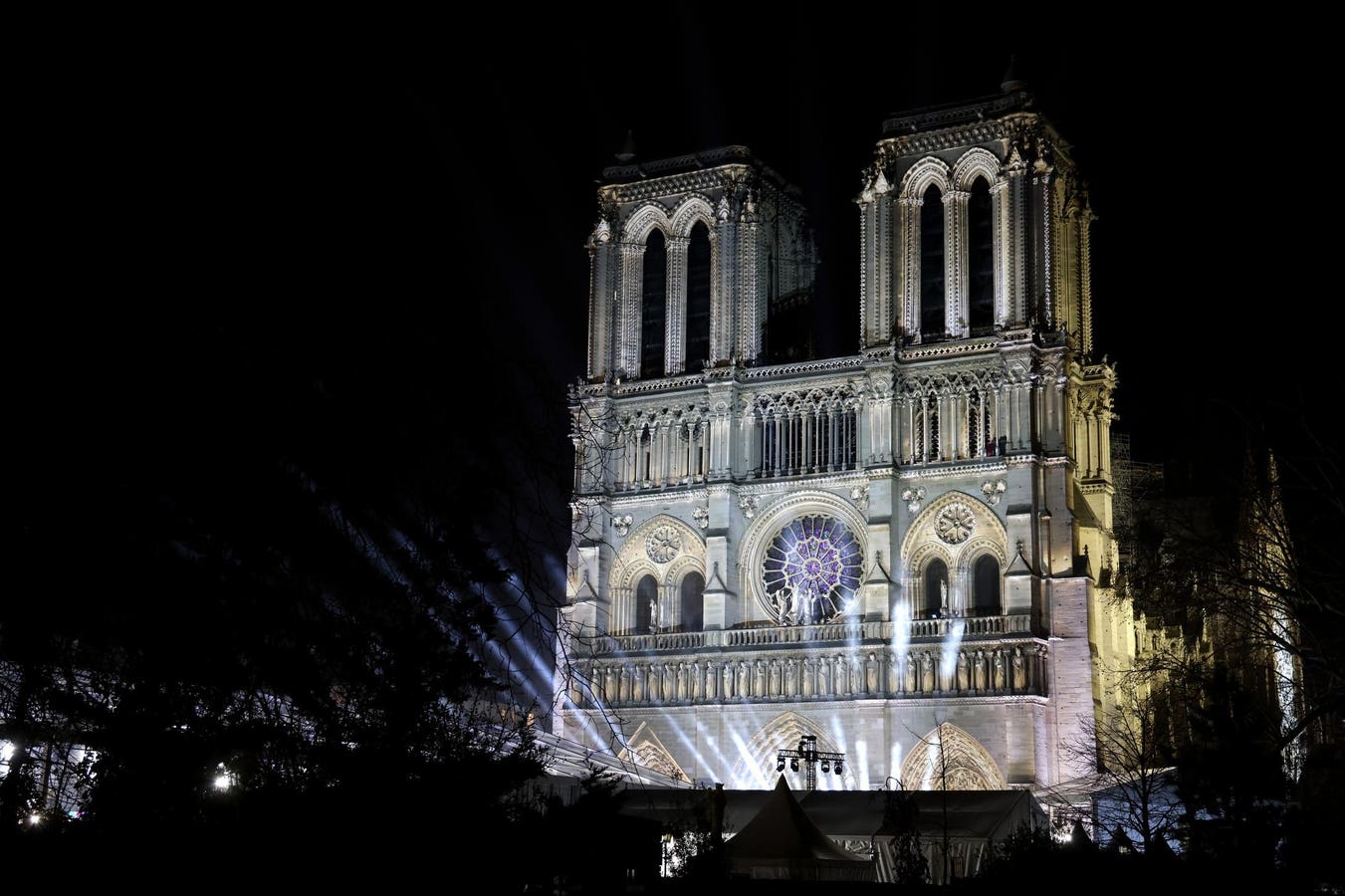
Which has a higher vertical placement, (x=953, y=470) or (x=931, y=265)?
(x=931, y=265)

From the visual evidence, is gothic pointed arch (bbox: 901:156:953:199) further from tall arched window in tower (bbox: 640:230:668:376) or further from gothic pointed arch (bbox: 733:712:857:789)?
gothic pointed arch (bbox: 733:712:857:789)

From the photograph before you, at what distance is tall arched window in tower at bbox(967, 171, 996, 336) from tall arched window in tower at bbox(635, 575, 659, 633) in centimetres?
1440

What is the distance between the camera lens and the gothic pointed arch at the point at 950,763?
166 feet

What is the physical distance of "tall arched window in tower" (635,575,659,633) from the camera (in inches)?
2288

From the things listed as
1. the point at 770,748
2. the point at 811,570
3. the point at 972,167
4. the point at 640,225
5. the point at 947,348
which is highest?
the point at 972,167

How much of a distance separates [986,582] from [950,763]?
242 inches

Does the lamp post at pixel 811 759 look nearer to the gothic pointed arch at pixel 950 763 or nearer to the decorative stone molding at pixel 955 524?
the gothic pointed arch at pixel 950 763

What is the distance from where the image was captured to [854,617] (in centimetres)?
5384

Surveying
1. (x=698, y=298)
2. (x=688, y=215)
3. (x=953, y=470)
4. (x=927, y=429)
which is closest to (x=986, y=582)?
(x=953, y=470)

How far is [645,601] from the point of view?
5872cm

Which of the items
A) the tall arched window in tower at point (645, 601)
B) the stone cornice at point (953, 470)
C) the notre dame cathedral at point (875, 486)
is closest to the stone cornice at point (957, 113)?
the notre dame cathedral at point (875, 486)

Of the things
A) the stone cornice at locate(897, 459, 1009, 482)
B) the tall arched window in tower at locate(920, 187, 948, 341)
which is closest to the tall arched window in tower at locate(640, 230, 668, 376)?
the tall arched window in tower at locate(920, 187, 948, 341)

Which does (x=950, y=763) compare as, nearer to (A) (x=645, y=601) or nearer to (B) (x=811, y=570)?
(B) (x=811, y=570)

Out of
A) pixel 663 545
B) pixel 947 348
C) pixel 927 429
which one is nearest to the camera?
pixel 947 348
